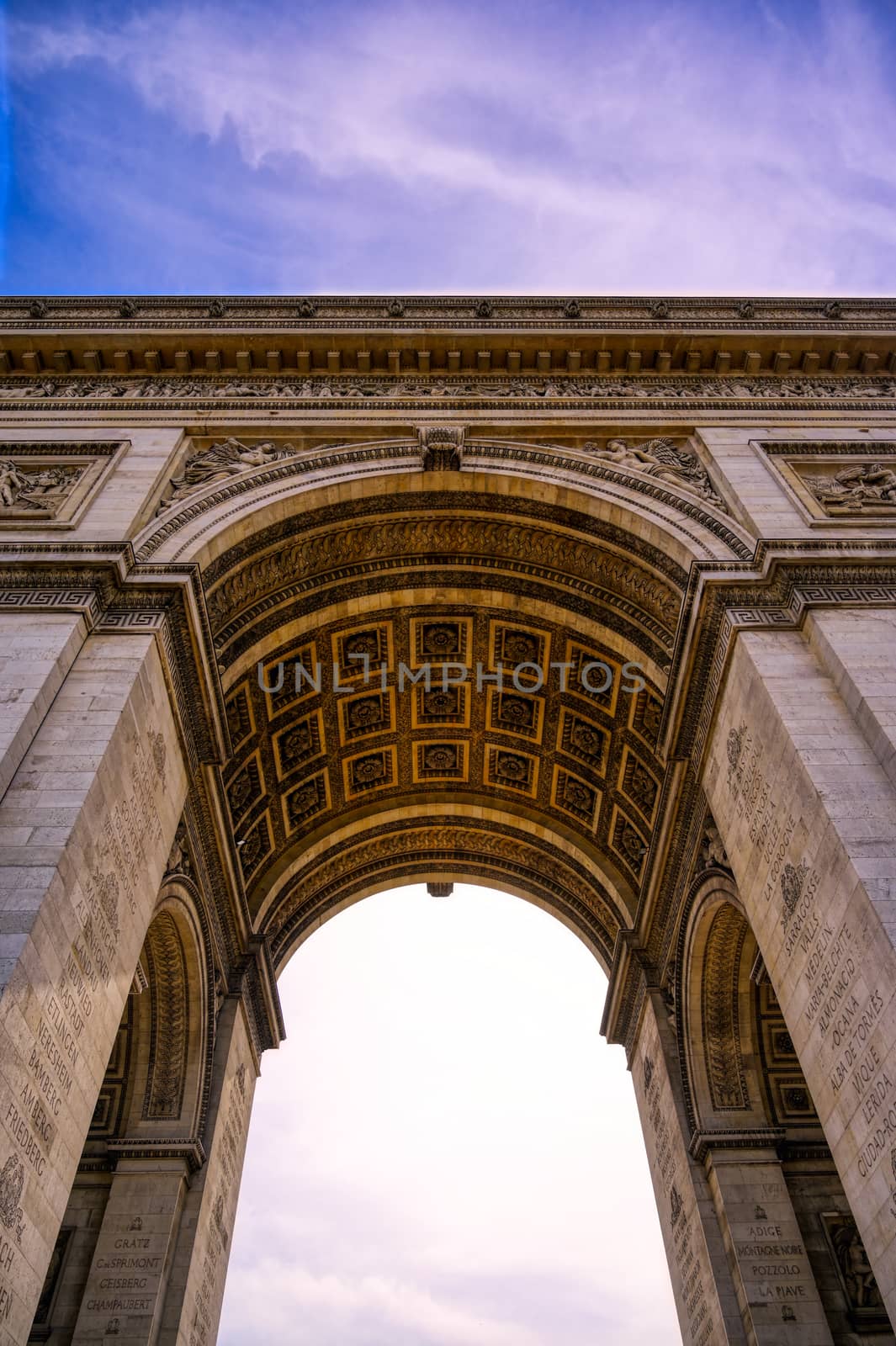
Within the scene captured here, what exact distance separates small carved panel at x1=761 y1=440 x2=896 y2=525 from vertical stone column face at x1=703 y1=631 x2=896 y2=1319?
9.44ft

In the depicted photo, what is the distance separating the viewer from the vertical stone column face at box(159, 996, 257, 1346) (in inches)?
426

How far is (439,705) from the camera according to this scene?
15641mm

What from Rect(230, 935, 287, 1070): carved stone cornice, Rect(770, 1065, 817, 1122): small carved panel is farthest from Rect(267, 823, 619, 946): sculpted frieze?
Rect(770, 1065, 817, 1122): small carved panel

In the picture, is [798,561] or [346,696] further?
[346,696]

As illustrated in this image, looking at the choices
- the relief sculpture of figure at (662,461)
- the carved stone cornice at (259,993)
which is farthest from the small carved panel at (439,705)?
the relief sculpture of figure at (662,461)

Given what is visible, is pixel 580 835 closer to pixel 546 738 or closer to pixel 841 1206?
pixel 546 738

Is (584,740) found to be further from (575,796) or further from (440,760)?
(440,760)

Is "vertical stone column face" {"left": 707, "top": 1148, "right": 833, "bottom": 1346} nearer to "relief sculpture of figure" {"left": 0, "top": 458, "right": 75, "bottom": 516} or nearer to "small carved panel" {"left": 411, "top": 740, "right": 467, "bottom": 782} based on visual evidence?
"small carved panel" {"left": 411, "top": 740, "right": 467, "bottom": 782}

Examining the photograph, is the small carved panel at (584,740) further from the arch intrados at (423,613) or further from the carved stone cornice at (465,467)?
the carved stone cornice at (465,467)

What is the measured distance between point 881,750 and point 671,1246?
8.43 metres

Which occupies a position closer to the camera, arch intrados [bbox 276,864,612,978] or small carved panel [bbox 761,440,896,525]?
small carved panel [bbox 761,440,896,525]

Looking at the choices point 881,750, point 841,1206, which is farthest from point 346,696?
point 841,1206

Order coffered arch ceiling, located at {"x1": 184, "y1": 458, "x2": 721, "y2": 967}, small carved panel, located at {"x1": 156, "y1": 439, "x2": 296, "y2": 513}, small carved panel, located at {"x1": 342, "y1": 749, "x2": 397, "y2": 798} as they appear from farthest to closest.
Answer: small carved panel, located at {"x1": 342, "y1": 749, "x2": 397, "y2": 798} < coffered arch ceiling, located at {"x1": 184, "y1": 458, "x2": 721, "y2": 967} < small carved panel, located at {"x1": 156, "y1": 439, "x2": 296, "y2": 513}

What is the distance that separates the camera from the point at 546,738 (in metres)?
15.5
